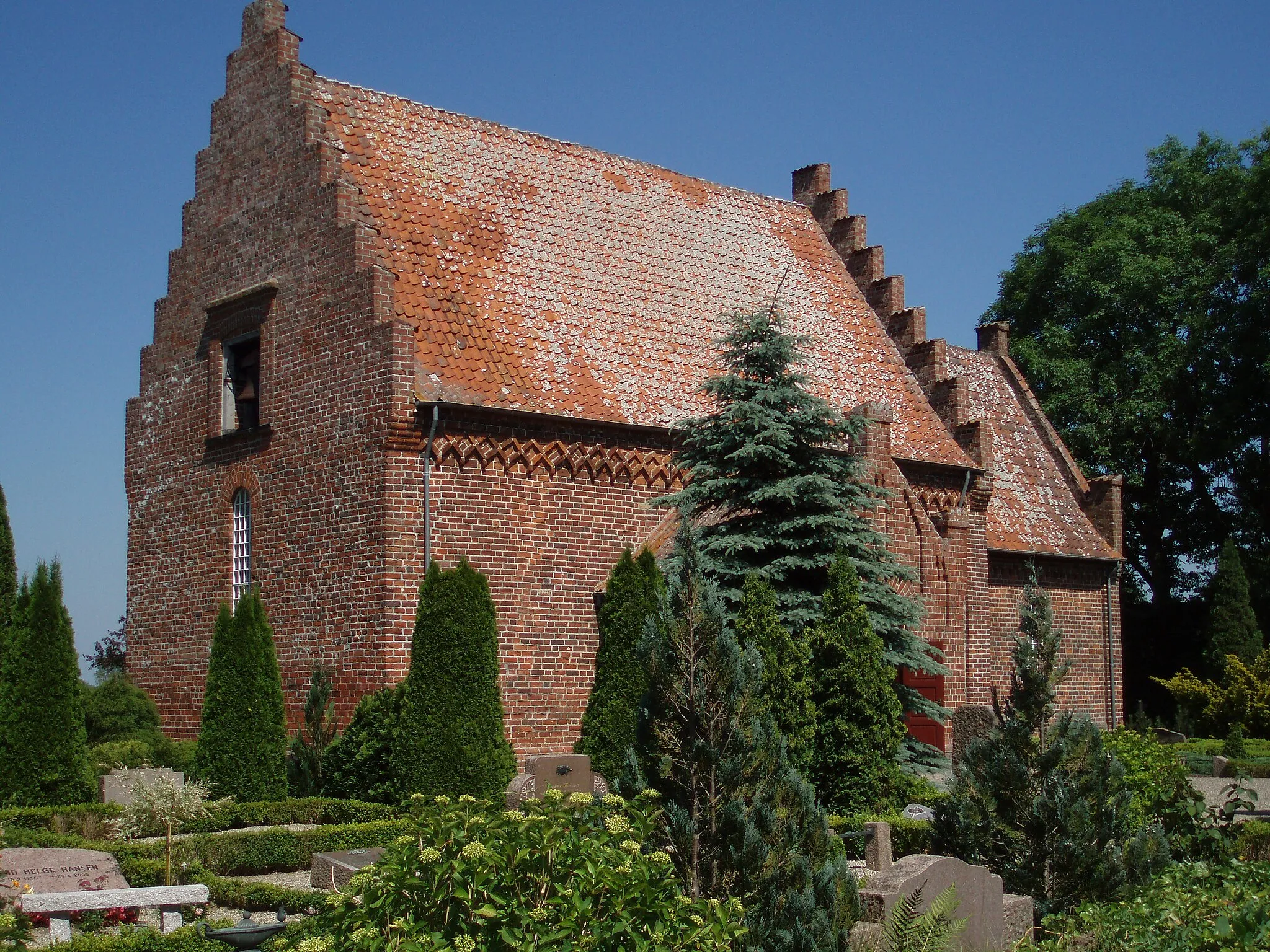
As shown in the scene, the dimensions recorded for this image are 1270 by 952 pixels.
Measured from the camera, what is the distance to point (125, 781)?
53.4ft

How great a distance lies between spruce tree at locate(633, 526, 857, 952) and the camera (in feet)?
26.7

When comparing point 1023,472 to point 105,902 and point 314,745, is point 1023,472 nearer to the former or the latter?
point 314,745

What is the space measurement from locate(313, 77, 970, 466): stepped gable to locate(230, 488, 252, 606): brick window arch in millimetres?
4158

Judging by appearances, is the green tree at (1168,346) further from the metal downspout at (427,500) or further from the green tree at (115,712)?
the green tree at (115,712)

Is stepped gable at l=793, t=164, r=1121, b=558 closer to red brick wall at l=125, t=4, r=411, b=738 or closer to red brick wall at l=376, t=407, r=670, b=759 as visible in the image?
red brick wall at l=376, t=407, r=670, b=759

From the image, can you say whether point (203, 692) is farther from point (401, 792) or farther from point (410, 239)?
point (410, 239)

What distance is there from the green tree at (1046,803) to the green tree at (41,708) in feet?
35.3

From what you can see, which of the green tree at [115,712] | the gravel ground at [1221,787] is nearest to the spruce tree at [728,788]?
the gravel ground at [1221,787]

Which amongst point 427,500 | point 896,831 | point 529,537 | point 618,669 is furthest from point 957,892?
point 529,537

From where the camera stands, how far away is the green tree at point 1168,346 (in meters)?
33.9

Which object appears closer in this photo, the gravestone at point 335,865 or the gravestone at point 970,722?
the gravestone at point 335,865

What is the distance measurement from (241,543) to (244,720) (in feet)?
15.5

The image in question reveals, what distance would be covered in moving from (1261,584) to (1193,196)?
12618 mm

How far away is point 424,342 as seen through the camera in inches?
740
